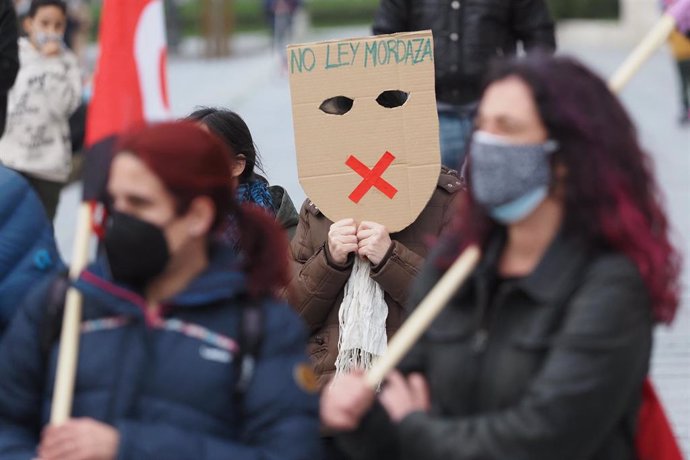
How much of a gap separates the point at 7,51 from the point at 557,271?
3.60m

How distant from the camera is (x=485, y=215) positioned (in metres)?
2.96

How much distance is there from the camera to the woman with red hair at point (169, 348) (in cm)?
287

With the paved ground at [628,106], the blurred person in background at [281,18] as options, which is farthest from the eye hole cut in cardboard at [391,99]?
the blurred person in background at [281,18]

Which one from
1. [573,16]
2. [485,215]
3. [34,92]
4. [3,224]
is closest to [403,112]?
[3,224]

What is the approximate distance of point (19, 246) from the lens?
375 cm

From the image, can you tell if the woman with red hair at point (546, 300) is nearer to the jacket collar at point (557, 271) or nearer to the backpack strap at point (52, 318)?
the jacket collar at point (557, 271)

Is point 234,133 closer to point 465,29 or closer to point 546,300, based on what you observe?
point 546,300

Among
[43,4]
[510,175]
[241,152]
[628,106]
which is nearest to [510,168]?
[510,175]

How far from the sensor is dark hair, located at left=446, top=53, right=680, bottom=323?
281 centimetres

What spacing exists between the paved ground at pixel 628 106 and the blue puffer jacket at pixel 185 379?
0.82 meters

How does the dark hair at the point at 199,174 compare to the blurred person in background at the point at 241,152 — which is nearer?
the dark hair at the point at 199,174

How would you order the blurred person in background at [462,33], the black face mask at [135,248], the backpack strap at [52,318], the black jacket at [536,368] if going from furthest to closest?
the blurred person in background at [462,33]
the backpack strap at [52,318]
the black face mask at [135,248]
the black jacket at [536,368]

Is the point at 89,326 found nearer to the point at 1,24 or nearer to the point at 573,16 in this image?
the point at 1,24

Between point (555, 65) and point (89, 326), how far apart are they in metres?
1.00
